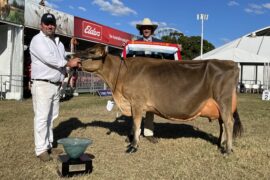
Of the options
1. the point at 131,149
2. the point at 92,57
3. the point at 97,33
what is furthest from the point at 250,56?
the point at 92,57

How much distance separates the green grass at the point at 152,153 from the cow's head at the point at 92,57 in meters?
1.53

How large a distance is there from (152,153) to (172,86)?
125cm

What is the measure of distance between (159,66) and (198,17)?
134 feet

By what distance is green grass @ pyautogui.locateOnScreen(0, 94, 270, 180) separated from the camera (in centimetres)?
594

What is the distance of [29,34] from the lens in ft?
75.4

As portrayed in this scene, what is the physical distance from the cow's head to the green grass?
60.3 inches

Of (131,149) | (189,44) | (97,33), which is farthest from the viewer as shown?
(189,44)

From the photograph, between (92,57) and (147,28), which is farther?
(147,28)

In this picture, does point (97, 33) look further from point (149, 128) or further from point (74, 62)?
point (74, 62)

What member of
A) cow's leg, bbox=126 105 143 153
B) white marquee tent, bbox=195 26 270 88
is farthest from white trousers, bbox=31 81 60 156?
white marquee tent, bbox=195 26 270 88

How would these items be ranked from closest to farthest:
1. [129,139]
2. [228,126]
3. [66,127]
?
[228,126] < [129,139] < [66,127]

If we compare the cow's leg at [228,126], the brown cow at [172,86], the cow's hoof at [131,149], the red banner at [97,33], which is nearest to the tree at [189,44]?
the red banner at [97,33]

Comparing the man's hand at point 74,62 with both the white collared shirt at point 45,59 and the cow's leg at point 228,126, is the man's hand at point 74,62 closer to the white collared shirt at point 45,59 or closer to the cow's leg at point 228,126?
the white collared shirt at point 45,59

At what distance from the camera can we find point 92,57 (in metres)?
7.22
